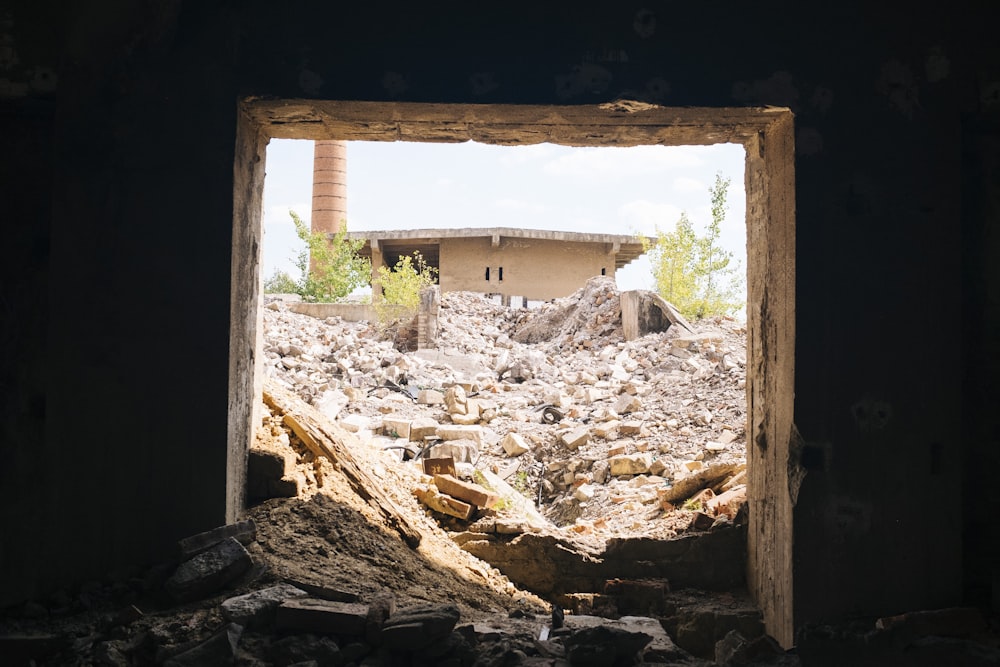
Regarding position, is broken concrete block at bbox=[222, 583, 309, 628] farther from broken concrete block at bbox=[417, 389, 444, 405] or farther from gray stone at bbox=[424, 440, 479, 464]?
broken concrete block at bbox=[417, 389, 444, 405]

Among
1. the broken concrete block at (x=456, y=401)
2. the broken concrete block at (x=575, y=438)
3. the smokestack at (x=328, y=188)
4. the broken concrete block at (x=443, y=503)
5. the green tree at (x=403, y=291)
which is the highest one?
the smokestack at (x=328, y=188)

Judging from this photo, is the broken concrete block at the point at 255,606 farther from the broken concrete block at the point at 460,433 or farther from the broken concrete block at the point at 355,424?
the broken concrete block at the point at 460,433

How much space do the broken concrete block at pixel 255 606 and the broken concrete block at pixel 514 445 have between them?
15.2ft

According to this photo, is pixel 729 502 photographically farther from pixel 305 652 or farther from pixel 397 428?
pixel 397 428

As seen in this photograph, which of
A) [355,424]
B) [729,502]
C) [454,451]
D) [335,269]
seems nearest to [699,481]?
[729,502]

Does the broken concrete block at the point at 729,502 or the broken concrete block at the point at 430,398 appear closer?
the broken concrete block at the point at 729,502

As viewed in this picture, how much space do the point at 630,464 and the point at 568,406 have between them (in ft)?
8.33

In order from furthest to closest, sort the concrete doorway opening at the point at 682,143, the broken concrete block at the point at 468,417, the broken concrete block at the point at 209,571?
the broken concrete block at the point at 468,417 < the concrete doorway opening at the point at 682,143 < the broken concrete block at the point at 209,571

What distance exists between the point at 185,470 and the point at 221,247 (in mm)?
1003

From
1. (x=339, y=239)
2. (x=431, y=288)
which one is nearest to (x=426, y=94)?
(x=431, y=288)

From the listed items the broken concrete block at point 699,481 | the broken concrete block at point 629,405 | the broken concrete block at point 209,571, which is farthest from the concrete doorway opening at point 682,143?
the broken concrete block at point 629,405

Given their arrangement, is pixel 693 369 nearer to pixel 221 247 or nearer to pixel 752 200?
pixel 752 200

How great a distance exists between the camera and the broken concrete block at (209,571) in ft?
10.0

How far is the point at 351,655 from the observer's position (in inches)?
111
